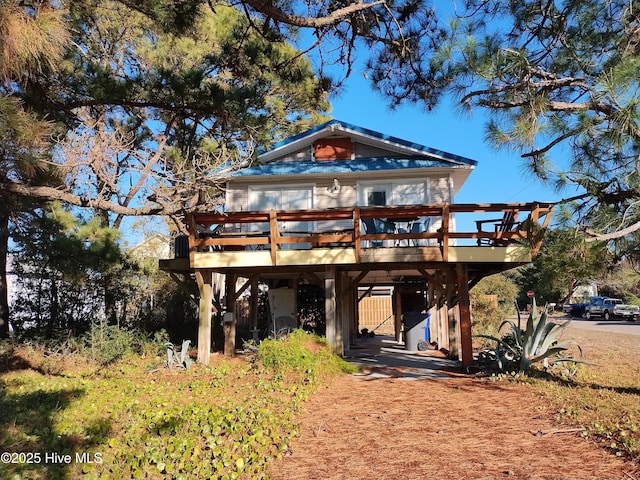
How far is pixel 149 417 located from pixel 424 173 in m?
8.58

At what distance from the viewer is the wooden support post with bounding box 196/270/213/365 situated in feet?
32.3

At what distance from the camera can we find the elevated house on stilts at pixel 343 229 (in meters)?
9.32

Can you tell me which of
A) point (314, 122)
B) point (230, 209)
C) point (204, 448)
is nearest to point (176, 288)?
point (230, 209)

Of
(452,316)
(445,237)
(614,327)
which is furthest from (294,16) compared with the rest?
(614,327)

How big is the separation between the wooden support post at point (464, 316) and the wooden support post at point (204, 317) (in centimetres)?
505

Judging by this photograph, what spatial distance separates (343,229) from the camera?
10602 mm

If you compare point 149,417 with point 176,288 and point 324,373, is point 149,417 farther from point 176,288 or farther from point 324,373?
point 176,288

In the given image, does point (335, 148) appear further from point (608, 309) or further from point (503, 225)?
point (608, 309)

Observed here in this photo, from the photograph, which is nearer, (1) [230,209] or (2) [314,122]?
(1) [230,209]

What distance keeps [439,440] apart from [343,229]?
21.0 feet

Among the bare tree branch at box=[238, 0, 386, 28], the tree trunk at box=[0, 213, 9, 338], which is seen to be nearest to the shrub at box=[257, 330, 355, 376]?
the bare tree branch at box=[238, 0, 386, 28]

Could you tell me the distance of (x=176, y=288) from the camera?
16031 millimetres

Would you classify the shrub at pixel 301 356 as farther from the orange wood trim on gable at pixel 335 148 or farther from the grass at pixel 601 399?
the orange wood trim on gable at pixel 335 148

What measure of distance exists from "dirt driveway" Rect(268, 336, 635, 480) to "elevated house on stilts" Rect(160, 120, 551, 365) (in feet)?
9.43
